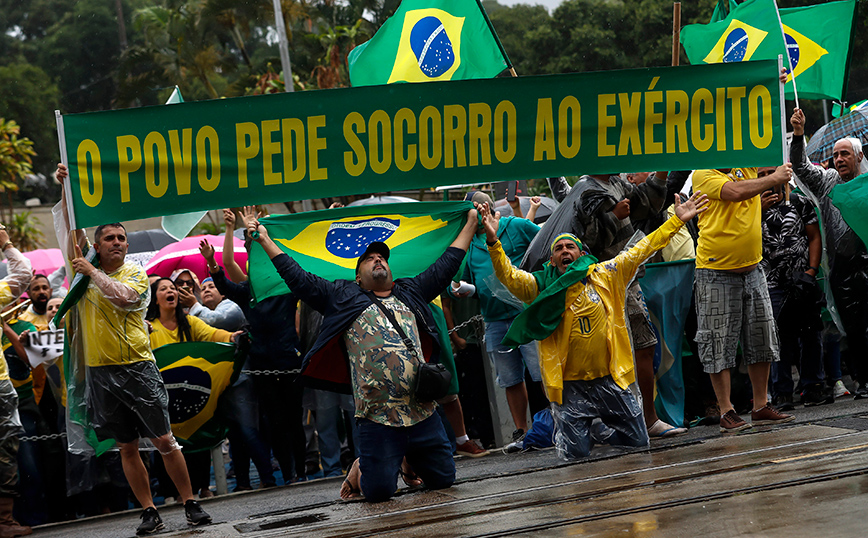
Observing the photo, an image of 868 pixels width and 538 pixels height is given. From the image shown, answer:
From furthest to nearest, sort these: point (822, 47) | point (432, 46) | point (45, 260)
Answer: point (45, 260), point (432, 46), point (822, 47)

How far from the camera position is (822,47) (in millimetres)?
8297

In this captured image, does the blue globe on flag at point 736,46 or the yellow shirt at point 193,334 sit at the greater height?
the blue globe on flag at point 736,46

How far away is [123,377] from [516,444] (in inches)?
121

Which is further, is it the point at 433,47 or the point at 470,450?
the point at 433,47

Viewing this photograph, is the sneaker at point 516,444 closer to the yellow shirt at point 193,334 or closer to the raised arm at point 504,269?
the raised arm at point 504,269

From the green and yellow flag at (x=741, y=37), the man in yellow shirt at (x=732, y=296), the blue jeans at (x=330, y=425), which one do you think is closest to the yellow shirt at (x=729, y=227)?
the man in yellow shirt at (x=732, y=296)

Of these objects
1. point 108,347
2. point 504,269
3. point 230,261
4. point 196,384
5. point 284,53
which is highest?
point 284,53

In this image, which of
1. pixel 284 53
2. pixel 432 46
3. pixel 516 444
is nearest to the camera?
pixel 516 444

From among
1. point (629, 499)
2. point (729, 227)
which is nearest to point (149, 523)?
point (629, 499)

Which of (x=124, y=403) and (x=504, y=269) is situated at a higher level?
(x=504, y=269)

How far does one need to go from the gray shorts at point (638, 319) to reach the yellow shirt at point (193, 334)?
323cm

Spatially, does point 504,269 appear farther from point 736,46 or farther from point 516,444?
point 736,46

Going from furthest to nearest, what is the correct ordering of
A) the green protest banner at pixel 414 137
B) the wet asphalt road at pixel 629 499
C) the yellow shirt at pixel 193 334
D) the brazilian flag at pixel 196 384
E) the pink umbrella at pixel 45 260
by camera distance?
the pink umbrella at pixel 45 260 → the yellow shirt at pixel 193 334 → the brazilian flag at pixel 196 384 → the green protest banner at pixel 414 137 → the wet asphalt road at pixel 629 499

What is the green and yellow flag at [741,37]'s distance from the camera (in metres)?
7.73
